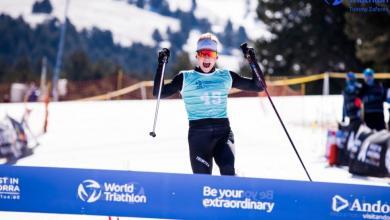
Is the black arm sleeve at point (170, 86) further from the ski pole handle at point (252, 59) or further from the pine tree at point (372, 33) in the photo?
the pine tree at point (372, 33)

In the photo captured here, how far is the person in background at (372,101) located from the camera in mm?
12688

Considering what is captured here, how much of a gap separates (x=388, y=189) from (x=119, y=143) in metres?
12.2

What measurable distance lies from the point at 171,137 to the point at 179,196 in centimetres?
1235

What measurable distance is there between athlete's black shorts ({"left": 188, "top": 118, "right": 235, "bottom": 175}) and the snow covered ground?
4062 millimetres

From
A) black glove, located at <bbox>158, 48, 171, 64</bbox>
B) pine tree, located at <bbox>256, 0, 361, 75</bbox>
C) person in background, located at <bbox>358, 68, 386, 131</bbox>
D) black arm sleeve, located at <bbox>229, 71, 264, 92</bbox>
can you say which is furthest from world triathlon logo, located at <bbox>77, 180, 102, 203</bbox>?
pine tree, located at <bbox>256, 0, 361, 75</bbox>

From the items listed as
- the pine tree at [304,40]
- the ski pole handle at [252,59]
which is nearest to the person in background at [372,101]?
the ski pole handle at [252,59]

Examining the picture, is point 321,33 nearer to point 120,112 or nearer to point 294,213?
point 120,112

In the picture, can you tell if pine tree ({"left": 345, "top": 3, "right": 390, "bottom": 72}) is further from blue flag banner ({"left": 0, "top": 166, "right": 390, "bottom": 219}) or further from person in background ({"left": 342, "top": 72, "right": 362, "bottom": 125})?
blue flag banner ({"left": 0, "top": 166, "right": 390, "bottom": 219})

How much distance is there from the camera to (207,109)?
588 cm

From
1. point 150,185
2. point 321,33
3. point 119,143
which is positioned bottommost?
point 119,143

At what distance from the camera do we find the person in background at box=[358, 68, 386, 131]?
12.7m

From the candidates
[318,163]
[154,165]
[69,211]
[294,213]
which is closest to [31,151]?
[154,165]

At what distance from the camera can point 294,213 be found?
5195 mm

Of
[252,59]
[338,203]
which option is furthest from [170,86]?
[338,203]
